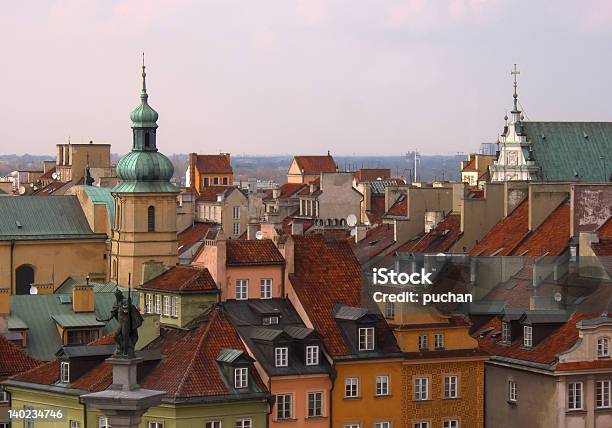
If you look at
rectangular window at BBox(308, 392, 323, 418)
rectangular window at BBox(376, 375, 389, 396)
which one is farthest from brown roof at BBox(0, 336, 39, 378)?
rectangular window at BBox(376, 375, 389, 396)

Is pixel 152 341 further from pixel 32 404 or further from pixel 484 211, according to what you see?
pixel 484 211

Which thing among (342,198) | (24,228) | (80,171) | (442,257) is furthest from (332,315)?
(80,171)

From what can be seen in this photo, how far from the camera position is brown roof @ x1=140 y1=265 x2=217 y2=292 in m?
78.3

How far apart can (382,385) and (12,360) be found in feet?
47.9

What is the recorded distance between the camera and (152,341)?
76.9 metres

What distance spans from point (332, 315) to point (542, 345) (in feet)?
26.2

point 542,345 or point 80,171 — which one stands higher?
point 80,171

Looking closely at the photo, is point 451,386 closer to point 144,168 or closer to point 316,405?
point 316,405

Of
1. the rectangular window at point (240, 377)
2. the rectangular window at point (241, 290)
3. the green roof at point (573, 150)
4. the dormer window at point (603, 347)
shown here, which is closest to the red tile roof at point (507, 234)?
the dormer window at point (603, 347)

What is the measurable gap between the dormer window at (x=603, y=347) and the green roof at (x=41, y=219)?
49.1 m

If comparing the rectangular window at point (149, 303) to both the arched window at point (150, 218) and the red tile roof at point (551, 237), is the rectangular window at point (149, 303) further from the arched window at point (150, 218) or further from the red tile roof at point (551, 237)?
the arched window at point (150, 218)

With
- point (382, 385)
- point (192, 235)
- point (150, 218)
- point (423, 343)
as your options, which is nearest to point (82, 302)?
point (382, 385)

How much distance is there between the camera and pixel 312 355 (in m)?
76.2

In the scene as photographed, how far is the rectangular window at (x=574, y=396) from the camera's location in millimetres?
76688
